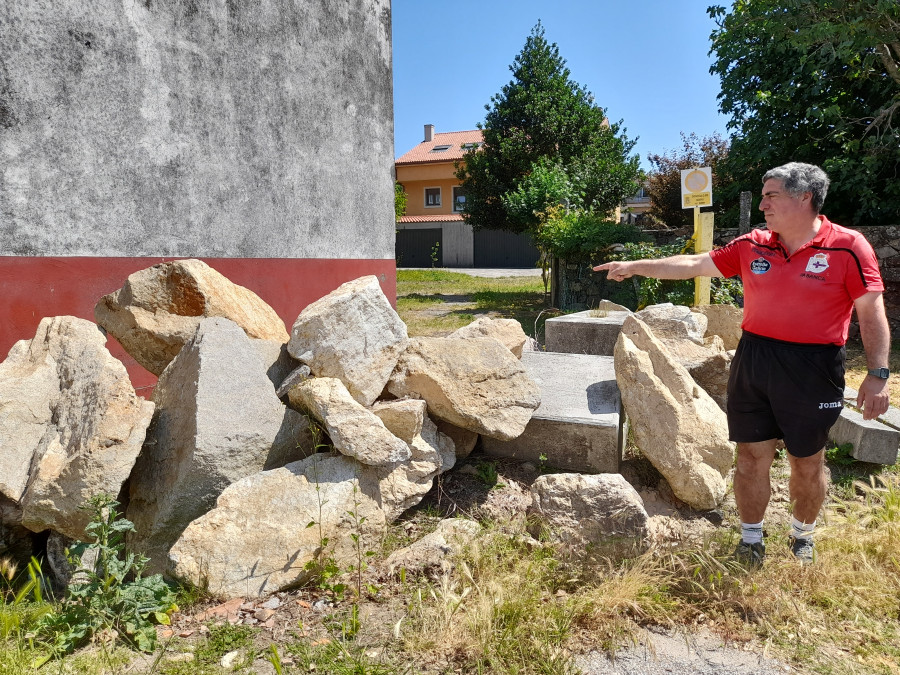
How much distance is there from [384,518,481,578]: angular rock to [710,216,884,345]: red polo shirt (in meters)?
1.78

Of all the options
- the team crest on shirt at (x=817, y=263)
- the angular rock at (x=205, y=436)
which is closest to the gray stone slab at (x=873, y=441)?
the team crest on shirt at (x=817, y=263)

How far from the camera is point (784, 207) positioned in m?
2.83

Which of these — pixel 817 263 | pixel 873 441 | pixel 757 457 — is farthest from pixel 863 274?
pixel 873 441

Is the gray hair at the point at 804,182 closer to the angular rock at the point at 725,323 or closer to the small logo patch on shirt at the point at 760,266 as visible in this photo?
the small logo patch on shirt at the point at 760,266

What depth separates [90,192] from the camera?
4734 millimetres

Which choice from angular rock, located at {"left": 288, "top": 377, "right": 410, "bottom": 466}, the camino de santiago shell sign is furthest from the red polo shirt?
the camino de santiago shell sign

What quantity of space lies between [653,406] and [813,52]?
8.84m

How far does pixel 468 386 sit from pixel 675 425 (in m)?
1.24

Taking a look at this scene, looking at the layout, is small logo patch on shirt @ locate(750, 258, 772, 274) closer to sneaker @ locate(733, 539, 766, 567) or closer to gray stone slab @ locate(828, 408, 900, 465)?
sneaker @ locate(733, 539, 766, 567)

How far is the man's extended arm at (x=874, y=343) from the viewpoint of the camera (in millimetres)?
2717

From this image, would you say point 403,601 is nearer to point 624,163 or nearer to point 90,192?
point 90,192

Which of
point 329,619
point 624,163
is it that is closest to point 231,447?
point 329,619

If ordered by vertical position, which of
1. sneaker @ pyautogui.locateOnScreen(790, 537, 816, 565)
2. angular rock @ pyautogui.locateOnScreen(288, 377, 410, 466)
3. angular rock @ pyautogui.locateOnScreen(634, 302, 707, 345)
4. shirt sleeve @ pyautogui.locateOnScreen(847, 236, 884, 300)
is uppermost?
shirt sleeve @ pyautogui.locateOnScreen(847, 236, 884, 300)

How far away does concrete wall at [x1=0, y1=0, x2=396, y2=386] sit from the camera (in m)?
4.41
